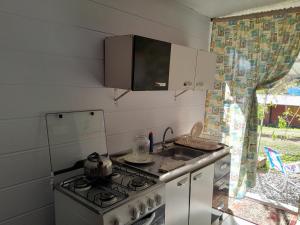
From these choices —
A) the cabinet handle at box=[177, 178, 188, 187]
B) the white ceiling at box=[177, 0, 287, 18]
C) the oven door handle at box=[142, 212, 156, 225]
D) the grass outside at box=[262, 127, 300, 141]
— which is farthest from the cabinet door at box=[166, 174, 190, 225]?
the white ceiling at box=[177, 0, 287, 18]

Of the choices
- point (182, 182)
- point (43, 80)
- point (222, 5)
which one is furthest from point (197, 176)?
point (222, 5)

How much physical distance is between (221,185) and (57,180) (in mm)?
1593

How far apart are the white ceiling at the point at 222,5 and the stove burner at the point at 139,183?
1823 millimetres

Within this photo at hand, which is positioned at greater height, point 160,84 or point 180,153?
point 160,84

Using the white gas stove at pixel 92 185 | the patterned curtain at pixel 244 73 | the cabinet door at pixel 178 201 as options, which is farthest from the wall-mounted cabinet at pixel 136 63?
the patterned curtain at pixel 244 73

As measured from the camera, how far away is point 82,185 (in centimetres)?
142

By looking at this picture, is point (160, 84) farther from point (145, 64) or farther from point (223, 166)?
point (223, 166)

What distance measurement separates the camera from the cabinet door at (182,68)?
1.95 meters

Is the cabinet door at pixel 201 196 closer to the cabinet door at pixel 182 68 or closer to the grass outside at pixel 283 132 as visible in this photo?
the cabinet door at pixel 182 68

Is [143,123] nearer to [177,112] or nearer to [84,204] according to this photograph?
[177,112]

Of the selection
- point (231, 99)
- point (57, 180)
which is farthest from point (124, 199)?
point (231, 99)

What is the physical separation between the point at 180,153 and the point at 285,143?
51.5 inches

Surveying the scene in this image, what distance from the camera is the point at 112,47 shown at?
171cm

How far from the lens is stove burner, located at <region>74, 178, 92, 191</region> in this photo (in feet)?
4.57
